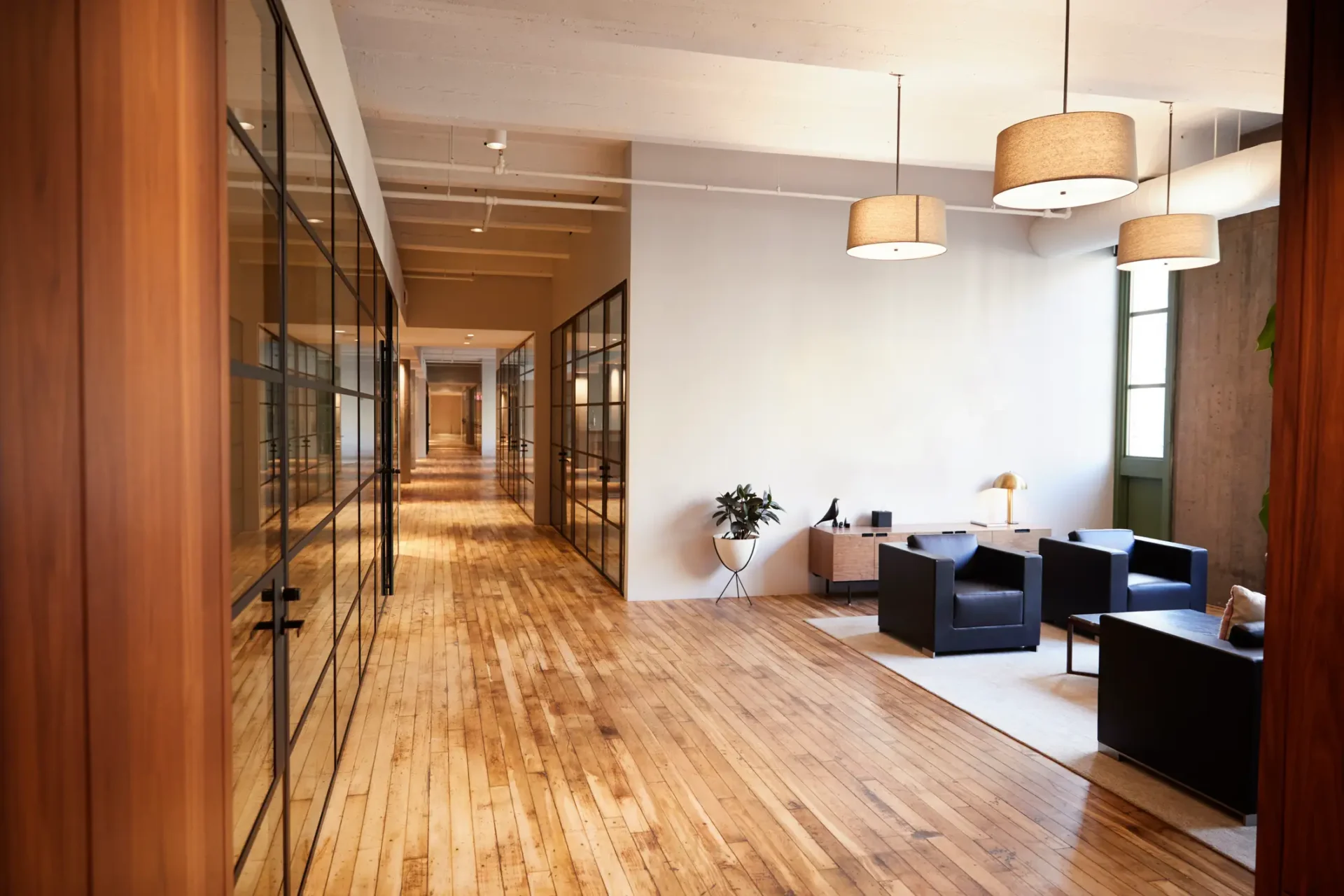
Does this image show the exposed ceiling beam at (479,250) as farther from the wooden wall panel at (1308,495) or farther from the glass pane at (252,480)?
the wooden wall panel at (1308,495)

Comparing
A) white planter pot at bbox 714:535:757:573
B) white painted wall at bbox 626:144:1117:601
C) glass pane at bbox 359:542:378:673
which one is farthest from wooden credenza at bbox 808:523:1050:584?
glass pane at bbox 359:542:378:673

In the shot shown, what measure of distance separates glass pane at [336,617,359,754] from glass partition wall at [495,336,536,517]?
7.37 metres

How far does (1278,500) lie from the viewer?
157cm

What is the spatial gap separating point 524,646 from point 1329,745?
476cm

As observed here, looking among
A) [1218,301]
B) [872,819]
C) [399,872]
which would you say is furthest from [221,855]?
[1218,301]

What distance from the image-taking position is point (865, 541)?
7.09 m

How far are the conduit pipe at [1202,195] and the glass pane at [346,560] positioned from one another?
18.0 feet

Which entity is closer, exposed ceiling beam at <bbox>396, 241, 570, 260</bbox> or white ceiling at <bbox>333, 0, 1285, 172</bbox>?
white ceiling at <bbox>333, 0, 1285, 172</bbox>

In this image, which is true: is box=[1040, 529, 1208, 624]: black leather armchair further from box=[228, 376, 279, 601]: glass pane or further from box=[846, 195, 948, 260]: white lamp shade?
box=[228, 376, 279, 601]: glass pane

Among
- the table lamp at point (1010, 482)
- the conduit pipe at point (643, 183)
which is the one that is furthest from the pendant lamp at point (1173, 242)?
the table lamp at point (1010, 482)

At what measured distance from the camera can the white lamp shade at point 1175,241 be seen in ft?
16.7

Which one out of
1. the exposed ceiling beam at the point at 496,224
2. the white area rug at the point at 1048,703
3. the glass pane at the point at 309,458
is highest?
the exposed ceiling beam at the point at 496,224

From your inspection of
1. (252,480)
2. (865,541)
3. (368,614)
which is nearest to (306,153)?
(252,480)

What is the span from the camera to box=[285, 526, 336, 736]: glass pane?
2514mm
